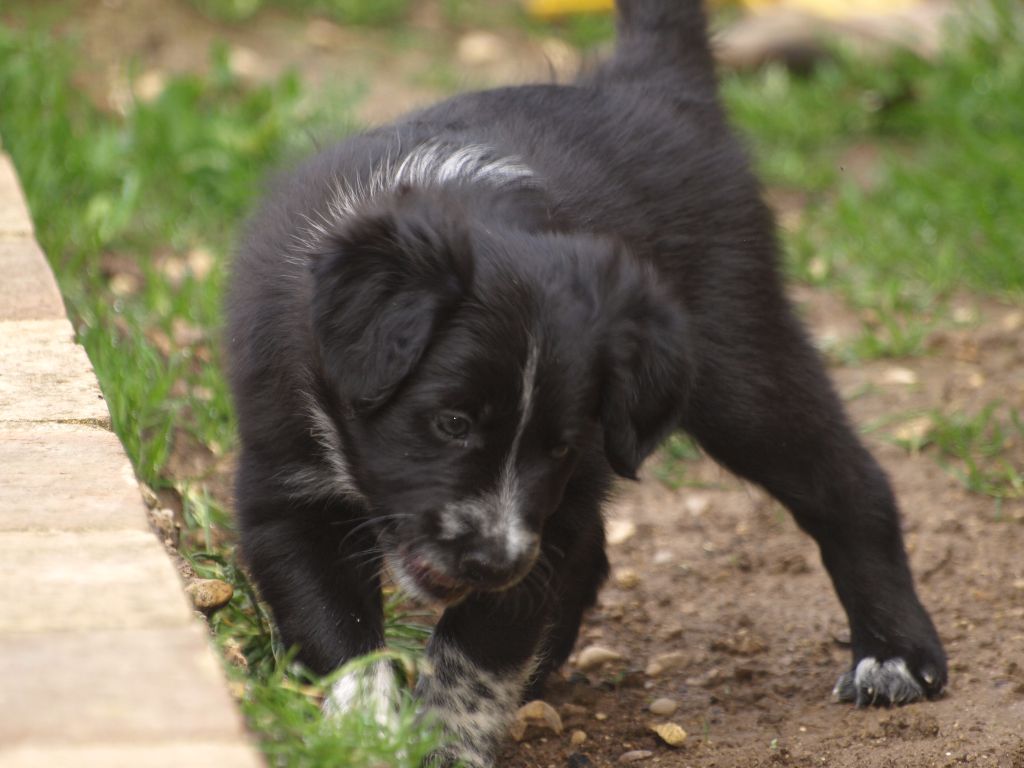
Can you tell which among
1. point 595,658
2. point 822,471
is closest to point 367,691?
point 595,658

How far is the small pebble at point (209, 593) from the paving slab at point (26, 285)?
0.72 metres

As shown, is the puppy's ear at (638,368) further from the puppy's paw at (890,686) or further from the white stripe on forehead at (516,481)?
the puppy's paw at (890,686)

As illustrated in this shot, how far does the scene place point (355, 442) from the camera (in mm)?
2721

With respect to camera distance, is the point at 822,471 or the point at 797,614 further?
the point at 797,614

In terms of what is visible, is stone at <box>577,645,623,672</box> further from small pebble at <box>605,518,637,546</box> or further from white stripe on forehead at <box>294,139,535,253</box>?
white stripe on forehead at <box>294,139,535,253</box>

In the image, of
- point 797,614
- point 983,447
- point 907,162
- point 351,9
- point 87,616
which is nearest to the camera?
point 87,616

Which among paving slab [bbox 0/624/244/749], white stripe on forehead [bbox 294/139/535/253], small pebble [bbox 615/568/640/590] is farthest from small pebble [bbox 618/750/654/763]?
paving slab [bbox 0/624/244/749]

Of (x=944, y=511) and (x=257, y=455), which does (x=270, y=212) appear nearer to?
(x=257, y=455)

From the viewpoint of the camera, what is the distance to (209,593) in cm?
289

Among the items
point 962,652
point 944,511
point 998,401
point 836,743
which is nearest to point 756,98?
point 998,401

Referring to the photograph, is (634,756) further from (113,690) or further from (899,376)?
(899,376)

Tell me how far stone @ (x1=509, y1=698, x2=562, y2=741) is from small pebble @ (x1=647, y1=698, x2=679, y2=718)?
24 centimetres

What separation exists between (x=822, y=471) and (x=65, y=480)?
1747 mm

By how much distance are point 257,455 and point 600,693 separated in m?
1.06
